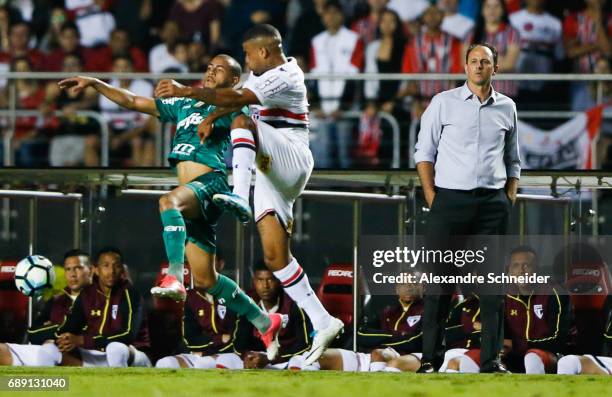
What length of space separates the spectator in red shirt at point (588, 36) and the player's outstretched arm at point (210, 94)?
26.7 ft

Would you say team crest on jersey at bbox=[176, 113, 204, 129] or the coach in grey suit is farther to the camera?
team crest on jersey at bbox=[176, 113, 204, 129]

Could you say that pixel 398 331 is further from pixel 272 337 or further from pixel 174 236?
pixel 174 236

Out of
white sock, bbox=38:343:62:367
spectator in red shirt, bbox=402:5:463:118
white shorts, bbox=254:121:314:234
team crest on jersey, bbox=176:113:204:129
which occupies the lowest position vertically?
white sock, bbox=38:343:62:367

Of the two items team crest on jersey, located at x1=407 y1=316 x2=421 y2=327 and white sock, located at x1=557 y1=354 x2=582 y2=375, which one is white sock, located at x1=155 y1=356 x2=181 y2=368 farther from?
white sock, located at x1=557 y1=354 x2=582 y2=375

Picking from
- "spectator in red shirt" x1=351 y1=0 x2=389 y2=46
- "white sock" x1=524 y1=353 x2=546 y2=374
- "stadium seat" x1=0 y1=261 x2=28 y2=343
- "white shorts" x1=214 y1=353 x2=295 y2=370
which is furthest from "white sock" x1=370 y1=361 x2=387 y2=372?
"spectator in red shirt" x1=351 y1=0 x2=389 y2=46

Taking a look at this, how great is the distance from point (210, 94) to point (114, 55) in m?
9.14

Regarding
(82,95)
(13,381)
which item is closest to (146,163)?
(82,95)

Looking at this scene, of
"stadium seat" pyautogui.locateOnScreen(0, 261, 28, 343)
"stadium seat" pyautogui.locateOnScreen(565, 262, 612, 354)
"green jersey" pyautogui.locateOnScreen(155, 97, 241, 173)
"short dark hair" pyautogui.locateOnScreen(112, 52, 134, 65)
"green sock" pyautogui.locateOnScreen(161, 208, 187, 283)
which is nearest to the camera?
"green sock" pyautogui.locateOnScreen(161, 208, 187, 283)

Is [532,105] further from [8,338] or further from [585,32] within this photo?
[8,338]

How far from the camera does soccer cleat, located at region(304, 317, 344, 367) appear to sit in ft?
31.4

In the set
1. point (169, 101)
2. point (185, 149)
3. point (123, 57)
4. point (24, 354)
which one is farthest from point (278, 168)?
point (123, 57)

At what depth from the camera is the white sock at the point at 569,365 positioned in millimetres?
11055

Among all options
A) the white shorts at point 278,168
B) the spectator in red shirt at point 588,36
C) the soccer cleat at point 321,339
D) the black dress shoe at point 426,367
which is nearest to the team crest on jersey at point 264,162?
the white shorts at point 278,168

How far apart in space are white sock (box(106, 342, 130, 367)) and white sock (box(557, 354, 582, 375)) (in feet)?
10.8
